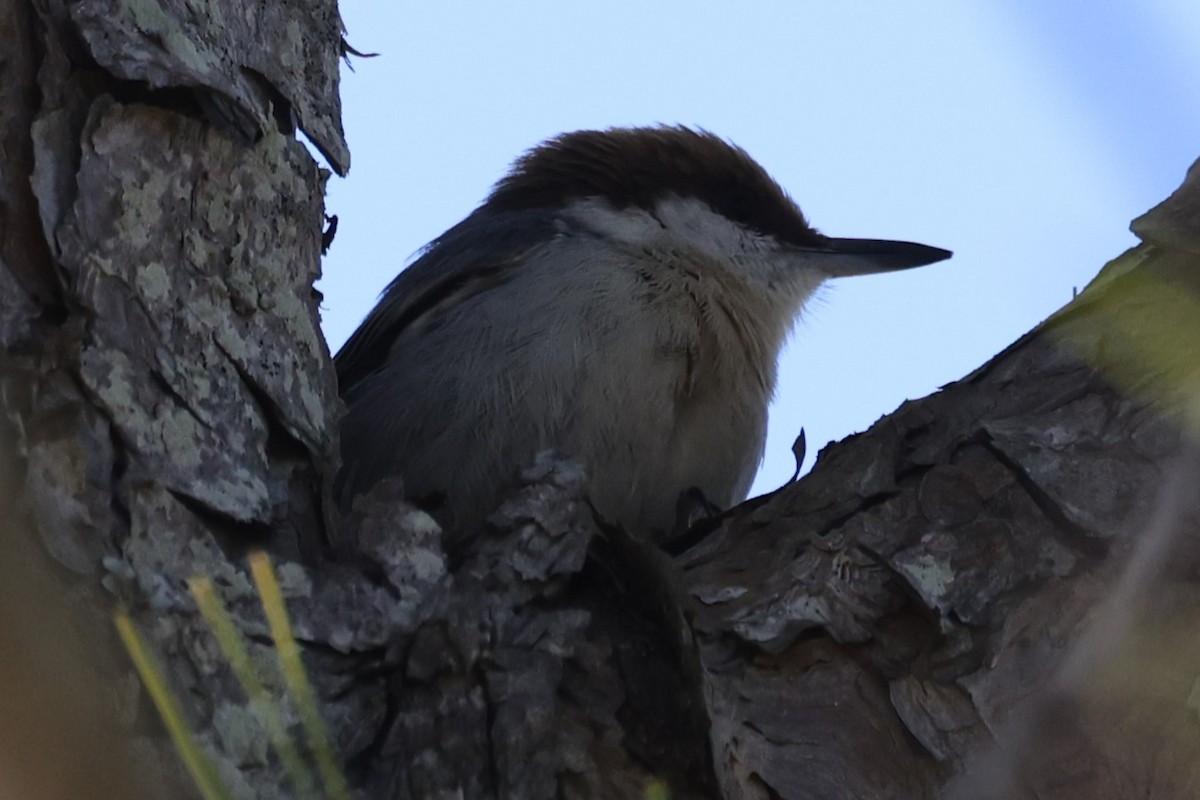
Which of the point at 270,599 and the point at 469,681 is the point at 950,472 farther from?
the point at 270,599

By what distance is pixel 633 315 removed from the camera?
Answer: 2.97m

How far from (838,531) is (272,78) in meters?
1.07

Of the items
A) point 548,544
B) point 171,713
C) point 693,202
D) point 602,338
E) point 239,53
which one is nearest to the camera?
point 171,713

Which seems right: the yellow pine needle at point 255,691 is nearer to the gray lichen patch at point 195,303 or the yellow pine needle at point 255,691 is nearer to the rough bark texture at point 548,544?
the rough bark texture at point 548,544

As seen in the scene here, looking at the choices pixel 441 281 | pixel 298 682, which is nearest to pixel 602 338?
pixel 441 281

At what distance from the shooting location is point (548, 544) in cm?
196

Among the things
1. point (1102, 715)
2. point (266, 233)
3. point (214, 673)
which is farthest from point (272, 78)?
point (1102, 715)

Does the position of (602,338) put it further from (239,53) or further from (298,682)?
(298,682)

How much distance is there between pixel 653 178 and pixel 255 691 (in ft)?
7.32

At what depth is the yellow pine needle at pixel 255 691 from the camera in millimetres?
1700

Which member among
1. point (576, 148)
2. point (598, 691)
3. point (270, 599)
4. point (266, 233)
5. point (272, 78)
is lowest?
point (598, 691)

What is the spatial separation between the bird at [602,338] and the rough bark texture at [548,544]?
0.39 metres

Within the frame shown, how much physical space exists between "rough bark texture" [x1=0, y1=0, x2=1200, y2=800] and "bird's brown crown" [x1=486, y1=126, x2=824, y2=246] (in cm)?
158

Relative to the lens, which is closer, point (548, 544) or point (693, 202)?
point (548, 544)
